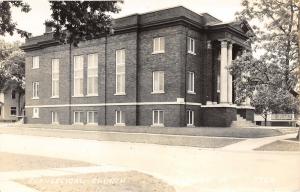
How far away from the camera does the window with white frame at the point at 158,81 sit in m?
32.8

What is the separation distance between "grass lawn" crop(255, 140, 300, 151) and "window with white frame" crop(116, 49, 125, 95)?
15536 mm

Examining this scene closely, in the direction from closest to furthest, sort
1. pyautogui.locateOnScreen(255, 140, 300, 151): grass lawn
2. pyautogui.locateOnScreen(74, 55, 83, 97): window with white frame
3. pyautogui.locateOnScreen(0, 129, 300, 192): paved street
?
pyautogui.locateOnScreen(0, 129, 300, 192): paved street, pyautogui.locateOnScreen(255, 140, 300, 151): grass lawn, pyautogui.locateOnScreen(74, 55, 83, 97): window with white frame

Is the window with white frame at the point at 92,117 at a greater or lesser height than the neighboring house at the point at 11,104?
lesser

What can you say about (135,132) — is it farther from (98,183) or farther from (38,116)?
(98,183)

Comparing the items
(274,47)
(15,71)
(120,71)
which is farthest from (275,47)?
(15,71)

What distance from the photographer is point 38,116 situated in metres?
42.0

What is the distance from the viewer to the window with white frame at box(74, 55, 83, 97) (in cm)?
3828

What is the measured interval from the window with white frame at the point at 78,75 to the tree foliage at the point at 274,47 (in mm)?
17907

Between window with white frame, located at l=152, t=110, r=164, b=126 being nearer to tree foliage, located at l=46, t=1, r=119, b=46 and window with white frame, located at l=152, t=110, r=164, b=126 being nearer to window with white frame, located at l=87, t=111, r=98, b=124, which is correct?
window with white frame, located at l=87, t=111, r=98, b=124

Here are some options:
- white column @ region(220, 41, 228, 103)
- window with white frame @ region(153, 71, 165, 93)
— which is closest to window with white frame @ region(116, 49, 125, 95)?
window with white frame @ region(153, 71, 165, 93)

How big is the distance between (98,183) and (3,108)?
56498mm

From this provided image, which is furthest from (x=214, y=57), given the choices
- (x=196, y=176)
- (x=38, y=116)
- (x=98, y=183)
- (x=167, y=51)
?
(x=98, y=183)

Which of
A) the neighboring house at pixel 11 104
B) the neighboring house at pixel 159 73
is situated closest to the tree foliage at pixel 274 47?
the neighboring house at pixel 159 73

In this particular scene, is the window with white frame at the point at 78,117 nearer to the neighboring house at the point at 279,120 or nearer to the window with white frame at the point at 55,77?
the window with white frame at the point at 55,77
